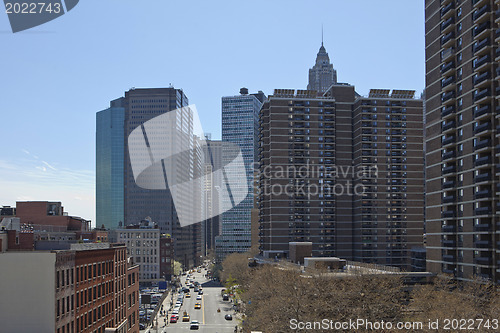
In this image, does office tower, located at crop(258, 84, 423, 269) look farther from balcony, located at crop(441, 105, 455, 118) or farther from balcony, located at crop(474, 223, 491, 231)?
balcony, located at crop(474, 223, 491, 231)

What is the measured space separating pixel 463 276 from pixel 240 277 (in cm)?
7401

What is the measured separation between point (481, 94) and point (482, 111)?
2.53m

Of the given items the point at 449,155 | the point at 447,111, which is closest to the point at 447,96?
the point at 447,111

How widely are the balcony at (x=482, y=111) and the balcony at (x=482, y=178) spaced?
847cm

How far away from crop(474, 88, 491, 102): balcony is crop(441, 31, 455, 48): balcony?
449 inches

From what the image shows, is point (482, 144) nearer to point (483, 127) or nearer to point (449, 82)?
point (483, 127)

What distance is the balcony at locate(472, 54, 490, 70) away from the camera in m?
72.3

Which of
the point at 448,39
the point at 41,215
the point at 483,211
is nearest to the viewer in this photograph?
the point at 483,211

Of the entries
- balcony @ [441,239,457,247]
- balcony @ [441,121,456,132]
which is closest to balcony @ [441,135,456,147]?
balcony @ [441,121,456,132]

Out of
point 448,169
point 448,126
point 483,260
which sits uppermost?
point 448,126

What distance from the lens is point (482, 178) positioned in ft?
237

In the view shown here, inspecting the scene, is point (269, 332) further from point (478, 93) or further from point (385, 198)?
point (385, 198)

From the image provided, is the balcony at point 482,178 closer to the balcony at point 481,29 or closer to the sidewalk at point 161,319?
the balcony at point 481,29

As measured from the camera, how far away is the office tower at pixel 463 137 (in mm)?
71250
